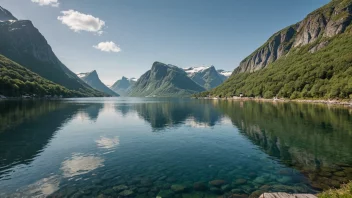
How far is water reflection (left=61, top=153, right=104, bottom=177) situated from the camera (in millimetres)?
30812

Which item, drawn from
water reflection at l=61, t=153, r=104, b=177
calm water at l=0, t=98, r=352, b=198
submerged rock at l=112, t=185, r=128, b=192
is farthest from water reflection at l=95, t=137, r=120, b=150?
submerged rock at l=112, t=185, r=128, b=192

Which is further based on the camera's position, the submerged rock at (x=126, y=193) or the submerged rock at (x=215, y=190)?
the submerged rock at (x=215, y=190)

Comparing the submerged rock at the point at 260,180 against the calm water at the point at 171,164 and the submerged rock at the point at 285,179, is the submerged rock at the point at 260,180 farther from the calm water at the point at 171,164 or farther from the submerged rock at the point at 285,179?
the submerged rock at the point at 285,179

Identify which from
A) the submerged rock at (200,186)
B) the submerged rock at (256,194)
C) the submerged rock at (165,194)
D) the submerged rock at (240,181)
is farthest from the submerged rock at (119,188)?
the submerged rock at (256,194)

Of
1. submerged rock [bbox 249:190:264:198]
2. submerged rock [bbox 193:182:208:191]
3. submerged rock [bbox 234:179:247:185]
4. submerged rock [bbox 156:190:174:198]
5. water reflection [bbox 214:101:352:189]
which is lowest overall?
submerged rock [bbox 193:182:208:191]

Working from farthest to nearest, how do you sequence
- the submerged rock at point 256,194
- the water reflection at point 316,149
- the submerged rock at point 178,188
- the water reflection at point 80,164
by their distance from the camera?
the water reflection at point 80,164 → the water reflection at point 316,149 → the submerged rock at point 178,188 → the submerged rock at point 256,194

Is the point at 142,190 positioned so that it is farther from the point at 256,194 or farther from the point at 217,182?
the point at 256,194

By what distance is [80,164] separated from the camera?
34594 millimetres

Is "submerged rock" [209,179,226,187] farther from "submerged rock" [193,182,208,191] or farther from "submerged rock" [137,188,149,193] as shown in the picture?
"submerged rock" [137,188,149,193]

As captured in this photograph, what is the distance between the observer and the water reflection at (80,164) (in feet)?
101

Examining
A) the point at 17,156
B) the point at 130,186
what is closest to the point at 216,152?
the point at 130,186

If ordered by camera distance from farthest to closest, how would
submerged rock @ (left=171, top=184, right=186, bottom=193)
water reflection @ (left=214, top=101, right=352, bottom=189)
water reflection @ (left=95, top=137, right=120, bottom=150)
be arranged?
water reflection @ (left=95, top=137, right=120, bottom=150)
water reflection @ (left=214, top=101, right=352, bottom=189)
submerged rock @ (left=171, top=184, right=186, bottom=193)

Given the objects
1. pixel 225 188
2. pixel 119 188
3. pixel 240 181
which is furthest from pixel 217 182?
pixel 119 188

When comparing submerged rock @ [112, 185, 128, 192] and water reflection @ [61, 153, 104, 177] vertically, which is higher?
submerged rock @ [112, 185, 128, 192]
